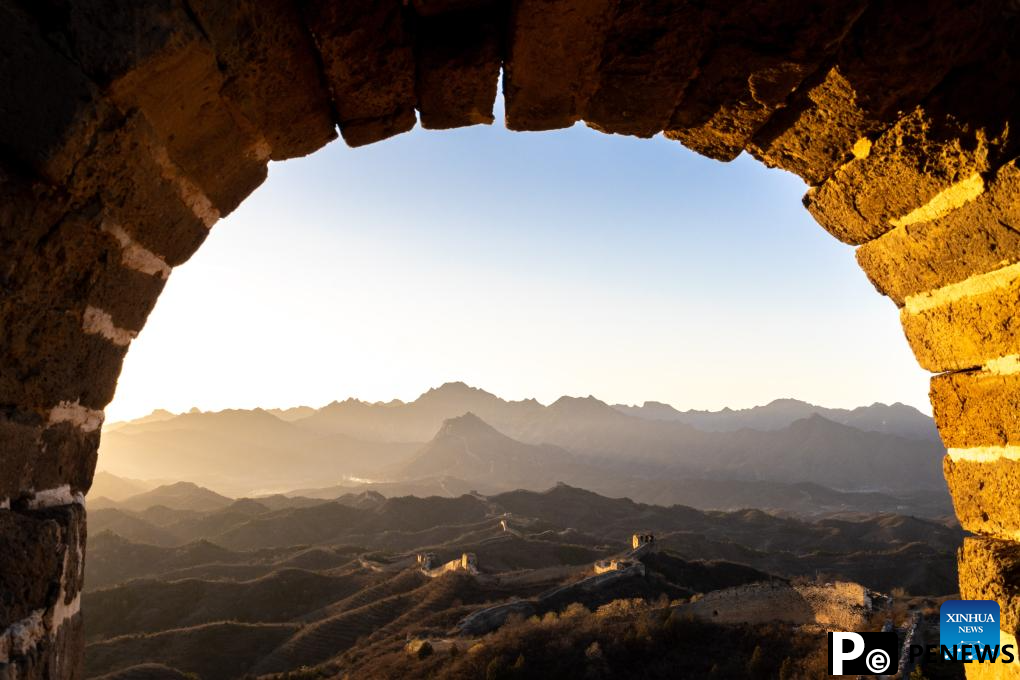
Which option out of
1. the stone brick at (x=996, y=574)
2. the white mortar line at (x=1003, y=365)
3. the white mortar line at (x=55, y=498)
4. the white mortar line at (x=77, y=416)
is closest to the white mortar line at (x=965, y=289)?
the white mortar line at (x=1003, y=365)

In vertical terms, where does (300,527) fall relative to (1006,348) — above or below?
below

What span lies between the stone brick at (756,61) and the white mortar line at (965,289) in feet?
3.57

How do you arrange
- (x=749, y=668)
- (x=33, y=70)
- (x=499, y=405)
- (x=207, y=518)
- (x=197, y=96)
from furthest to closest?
1. (x=499, y=405)
2. (x=207, y=518)
3. (x=749, y=668)
4. (x=197, y=96)
5. (x=33, y=70)

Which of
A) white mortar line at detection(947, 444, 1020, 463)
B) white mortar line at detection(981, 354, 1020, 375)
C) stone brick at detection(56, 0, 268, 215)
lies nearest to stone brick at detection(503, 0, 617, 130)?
stone brick at detection(56, 0, 268, 215)

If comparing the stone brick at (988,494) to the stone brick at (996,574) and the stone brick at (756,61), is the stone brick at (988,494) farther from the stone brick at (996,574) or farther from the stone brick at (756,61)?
the stone brick at (756,61)

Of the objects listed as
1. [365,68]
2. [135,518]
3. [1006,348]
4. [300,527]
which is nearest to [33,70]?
[365,68]

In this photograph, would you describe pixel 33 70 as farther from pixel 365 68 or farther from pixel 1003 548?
pixel 1003 548

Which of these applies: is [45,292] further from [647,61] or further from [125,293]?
[647,61]

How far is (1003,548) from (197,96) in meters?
3.58

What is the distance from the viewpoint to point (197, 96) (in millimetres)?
2191

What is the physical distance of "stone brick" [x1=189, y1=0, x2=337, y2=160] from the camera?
2066 mm

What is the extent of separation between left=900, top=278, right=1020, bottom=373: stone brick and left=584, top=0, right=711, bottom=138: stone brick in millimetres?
1511

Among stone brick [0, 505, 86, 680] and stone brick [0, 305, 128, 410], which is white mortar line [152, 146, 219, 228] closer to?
stone brick [0, 305, 128, 410]

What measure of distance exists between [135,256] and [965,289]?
3.39 metres
